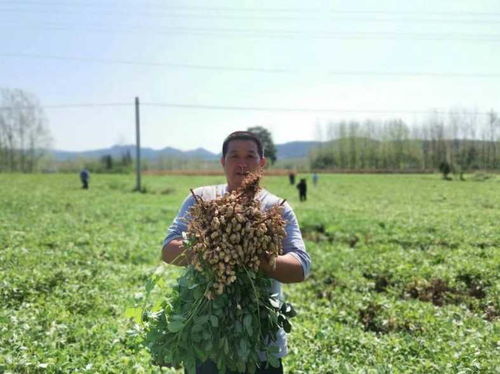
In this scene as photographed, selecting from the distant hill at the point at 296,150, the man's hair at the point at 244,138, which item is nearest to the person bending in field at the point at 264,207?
the man's hair at the point at 244,138

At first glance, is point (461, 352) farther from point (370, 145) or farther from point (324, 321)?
point (370, 145)

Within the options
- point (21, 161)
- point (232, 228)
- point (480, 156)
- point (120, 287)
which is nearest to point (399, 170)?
point (480, 156)

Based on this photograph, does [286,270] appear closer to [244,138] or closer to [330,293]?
[244,138]

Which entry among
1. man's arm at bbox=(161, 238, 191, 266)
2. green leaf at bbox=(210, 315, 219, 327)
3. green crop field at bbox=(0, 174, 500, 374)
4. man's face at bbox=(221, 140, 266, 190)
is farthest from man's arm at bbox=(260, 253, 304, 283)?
green crop field at bbox=(0, 174, 500, 374)

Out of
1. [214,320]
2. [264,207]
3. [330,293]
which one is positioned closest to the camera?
[214,320]

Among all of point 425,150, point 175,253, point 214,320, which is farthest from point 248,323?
point 425,150

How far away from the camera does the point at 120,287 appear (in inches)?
281

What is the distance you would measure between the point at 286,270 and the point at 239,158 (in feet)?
2.49

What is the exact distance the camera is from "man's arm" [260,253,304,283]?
7.36 ft

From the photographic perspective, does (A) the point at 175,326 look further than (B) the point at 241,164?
No

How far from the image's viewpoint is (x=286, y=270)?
226 cm

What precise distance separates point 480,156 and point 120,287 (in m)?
6.97

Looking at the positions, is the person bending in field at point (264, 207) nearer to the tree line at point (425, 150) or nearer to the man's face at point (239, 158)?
the man's face at point (239, 158)

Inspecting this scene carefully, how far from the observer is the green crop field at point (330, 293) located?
446 centimetres
